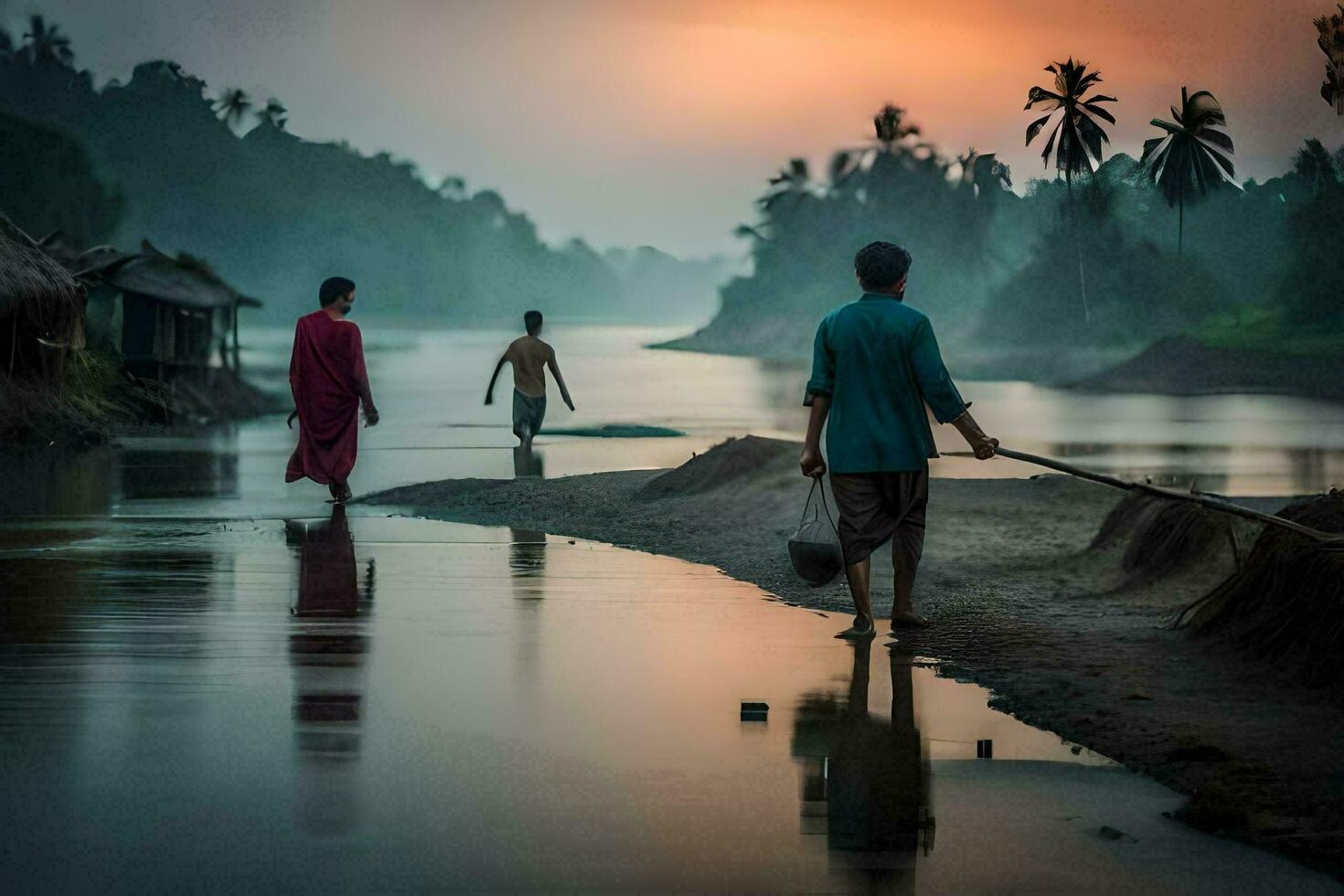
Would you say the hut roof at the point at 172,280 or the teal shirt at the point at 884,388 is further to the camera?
the hut roof at the point at 172,280

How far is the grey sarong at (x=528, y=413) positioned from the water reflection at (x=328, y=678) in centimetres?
720

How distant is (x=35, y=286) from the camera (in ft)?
73.6

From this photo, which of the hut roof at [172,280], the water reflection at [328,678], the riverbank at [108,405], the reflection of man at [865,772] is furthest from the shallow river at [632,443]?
the reflection of man at [865,772]

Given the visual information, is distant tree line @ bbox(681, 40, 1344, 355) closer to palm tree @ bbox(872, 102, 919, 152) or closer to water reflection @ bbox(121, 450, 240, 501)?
palm tree @ bbox(872, 102, 919, 152)

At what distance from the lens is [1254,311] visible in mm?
69750

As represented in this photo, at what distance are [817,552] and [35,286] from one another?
17056 mm

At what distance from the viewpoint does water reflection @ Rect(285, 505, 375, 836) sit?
5.06 meters

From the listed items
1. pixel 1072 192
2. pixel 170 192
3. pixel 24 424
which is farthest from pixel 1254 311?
pixel 170 192

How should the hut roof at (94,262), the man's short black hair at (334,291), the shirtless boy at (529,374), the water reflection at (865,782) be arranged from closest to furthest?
the water reflection at (865,782)
the man's short black hair at (334,291)
the shirtless boy at (529,374)
the hut roof at (94,262)

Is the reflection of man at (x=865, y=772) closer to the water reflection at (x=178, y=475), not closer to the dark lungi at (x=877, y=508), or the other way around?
the dark lungi at (x=877, y=508)

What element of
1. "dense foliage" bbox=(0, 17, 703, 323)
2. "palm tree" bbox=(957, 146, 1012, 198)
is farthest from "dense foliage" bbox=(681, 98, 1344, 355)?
"dense foliage" bbox=(0, 17, 703, 323)

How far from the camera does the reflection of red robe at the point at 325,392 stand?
43.8ft

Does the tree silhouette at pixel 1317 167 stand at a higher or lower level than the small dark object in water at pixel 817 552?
higher

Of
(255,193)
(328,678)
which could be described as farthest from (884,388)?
(255,193)
